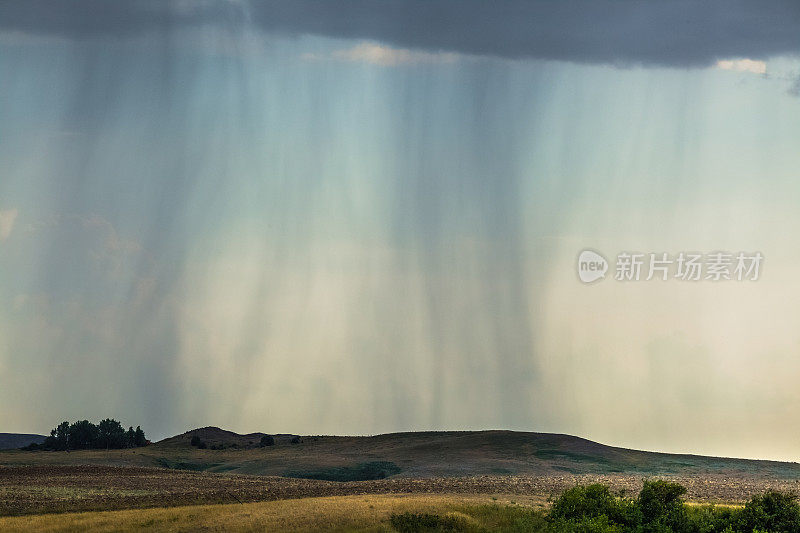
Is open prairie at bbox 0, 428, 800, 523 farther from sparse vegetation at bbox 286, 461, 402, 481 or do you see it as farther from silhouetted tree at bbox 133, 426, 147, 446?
silhouetted tree at bbox 133, 426, 147, 446

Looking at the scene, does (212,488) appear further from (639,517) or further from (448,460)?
(448,460)

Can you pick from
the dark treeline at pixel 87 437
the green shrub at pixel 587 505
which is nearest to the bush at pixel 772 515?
the green shrub at pixel 587 505

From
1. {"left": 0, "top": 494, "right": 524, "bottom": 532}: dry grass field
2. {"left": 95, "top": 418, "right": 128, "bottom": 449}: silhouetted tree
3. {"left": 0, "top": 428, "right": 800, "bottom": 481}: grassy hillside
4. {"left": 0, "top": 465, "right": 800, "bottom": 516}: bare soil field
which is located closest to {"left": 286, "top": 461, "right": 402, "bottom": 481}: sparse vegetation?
{"left": 0, "top": 428, "right": 800, "bottom": 481}: grassy hillside

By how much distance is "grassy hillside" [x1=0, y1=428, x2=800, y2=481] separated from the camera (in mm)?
77981

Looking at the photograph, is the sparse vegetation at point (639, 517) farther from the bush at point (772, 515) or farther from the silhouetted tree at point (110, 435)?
the silhouetted tree at point (110, 435)

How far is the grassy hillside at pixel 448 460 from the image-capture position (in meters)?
78.0

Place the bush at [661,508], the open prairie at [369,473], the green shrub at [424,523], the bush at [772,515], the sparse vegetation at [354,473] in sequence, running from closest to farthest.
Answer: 1. the bush at [772,515]
2. the bush at [661,508]
3. the green shrub at [424,523]
4. the open prairie at [369,473]
5. the sparse vegetation at [354,473]

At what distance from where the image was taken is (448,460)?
273 feet

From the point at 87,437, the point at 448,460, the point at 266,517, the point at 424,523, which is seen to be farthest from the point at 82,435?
the point at 424,523

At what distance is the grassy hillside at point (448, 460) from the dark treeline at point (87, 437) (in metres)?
14.3

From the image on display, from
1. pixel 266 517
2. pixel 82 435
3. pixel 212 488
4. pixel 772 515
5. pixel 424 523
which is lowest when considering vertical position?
pixel 424 523

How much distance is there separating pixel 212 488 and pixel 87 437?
75545 mm

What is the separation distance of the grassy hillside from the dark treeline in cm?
1428

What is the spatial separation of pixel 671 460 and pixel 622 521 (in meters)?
57.3
